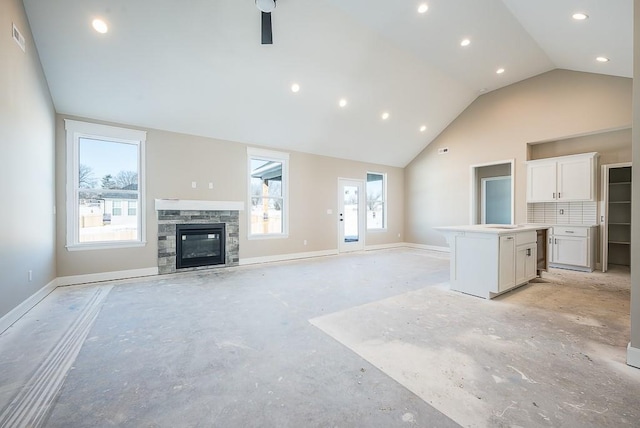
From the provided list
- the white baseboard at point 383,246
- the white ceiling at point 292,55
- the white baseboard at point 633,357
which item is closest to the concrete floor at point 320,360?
the white baseboard at point 633,357

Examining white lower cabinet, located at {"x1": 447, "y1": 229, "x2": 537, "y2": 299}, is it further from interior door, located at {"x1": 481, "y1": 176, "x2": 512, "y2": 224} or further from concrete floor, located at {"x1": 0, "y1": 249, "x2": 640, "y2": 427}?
interior door, located at {"x1": 481, "y1": 176, "x2": 512, "y2": 224}

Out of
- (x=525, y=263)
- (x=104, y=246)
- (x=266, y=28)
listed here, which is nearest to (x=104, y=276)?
(x=104, y=246)

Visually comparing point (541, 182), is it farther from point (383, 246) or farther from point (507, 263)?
point (383, 246)

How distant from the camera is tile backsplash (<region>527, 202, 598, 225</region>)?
5.30m

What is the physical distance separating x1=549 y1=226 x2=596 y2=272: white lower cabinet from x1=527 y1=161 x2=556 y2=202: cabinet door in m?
0.66

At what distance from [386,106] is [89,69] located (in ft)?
17.2

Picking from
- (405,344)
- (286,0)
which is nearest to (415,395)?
(405,344)

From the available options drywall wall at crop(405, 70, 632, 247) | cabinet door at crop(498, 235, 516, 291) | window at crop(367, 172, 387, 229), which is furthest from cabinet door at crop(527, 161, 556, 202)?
window at crop(367, 172, 387, 229)

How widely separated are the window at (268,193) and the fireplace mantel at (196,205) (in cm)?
41

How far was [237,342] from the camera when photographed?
2.40 meters

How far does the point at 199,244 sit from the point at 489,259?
4842mm

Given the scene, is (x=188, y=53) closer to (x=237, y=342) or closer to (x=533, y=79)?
(x=237, y=342)

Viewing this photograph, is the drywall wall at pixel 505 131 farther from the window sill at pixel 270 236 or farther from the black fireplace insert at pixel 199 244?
the black fireplace insert at pixel 199 244

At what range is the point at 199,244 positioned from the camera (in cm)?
531
